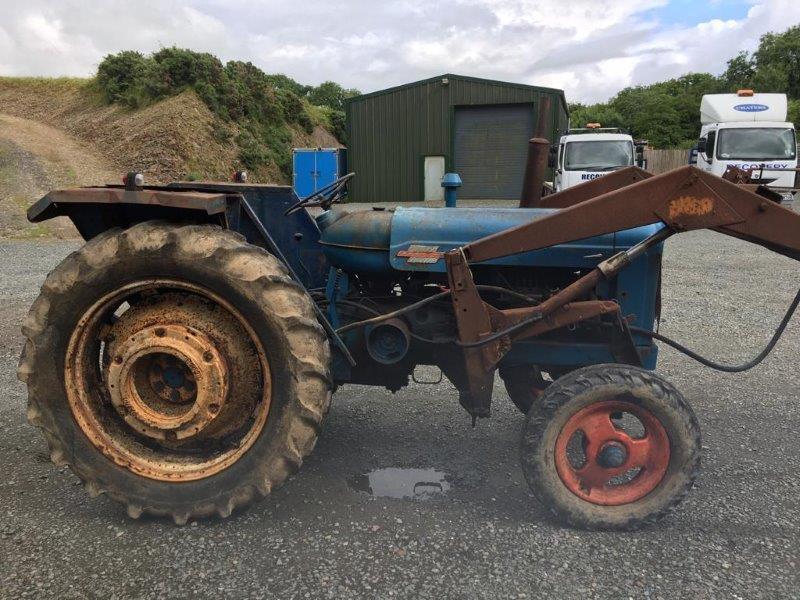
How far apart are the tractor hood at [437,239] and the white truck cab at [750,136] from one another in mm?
14032

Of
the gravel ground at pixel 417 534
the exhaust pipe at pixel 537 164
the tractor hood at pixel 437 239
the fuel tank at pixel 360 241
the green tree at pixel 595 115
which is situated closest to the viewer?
the gravel ground at pixel 417 534

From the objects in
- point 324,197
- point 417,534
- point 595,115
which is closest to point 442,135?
point 324,197

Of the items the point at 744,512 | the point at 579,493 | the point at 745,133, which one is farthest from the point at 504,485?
the point at 745,133

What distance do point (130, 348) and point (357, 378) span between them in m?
1.13

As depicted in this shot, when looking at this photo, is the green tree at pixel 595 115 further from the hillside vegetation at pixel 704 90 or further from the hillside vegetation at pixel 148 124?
the hillside vegetation at pixel 148 124

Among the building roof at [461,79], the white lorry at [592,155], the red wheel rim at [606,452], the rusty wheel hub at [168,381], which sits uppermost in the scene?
the building roof at [461,79]

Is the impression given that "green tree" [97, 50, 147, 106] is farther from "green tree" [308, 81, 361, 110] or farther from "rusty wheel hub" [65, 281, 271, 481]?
"green tree" [308, 81, 361, 110]

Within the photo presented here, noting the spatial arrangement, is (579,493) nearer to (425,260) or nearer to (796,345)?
(425,260)

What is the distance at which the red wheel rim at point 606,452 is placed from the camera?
2668 millimetres

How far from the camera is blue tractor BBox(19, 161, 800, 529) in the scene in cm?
258

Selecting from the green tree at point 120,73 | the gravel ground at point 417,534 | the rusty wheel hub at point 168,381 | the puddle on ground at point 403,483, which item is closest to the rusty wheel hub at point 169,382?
the rusty wheel hub at point 168,381

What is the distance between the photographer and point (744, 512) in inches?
111

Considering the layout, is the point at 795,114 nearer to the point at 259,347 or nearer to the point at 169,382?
the point at 259,347

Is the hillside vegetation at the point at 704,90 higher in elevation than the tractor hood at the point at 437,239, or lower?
higher
